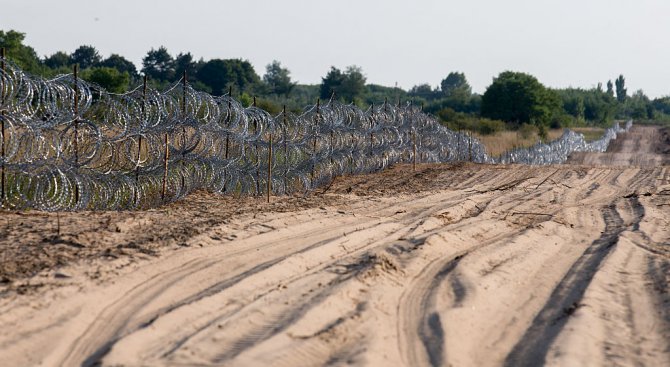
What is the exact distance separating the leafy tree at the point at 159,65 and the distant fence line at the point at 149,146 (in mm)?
48856

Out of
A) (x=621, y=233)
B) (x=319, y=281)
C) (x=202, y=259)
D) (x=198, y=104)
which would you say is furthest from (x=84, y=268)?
(x=621, y=233)

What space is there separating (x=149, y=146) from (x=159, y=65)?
5909 cm

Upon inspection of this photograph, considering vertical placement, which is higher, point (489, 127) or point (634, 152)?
point (489, 127)

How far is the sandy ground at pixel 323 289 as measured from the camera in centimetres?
635

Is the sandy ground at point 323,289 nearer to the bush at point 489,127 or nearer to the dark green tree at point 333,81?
the bush at point 489,127

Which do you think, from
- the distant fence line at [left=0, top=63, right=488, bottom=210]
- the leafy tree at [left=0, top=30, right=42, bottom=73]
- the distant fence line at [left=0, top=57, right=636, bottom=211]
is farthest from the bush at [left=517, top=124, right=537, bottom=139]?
the distant fence line at [left=0, top=63, right=488, bottom=210]

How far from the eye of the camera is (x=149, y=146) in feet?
48.4

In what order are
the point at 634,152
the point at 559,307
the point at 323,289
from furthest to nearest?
the point at 634,152 → the point at 559,307 → the point at 323,289

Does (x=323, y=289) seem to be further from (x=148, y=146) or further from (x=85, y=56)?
(x=85, y=56)

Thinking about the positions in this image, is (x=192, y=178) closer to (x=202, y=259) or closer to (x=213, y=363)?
(x=202, y=259)

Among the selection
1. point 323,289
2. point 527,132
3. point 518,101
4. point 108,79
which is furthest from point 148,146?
point 518,101

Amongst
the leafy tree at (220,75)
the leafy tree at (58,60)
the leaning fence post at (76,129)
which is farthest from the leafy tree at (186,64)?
the leaning fence post at (76,129)

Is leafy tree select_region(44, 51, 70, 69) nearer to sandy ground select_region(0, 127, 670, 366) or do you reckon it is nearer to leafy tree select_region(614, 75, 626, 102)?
sandy ground select_region(0, 127, 670, 366)

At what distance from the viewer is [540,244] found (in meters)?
12.3
